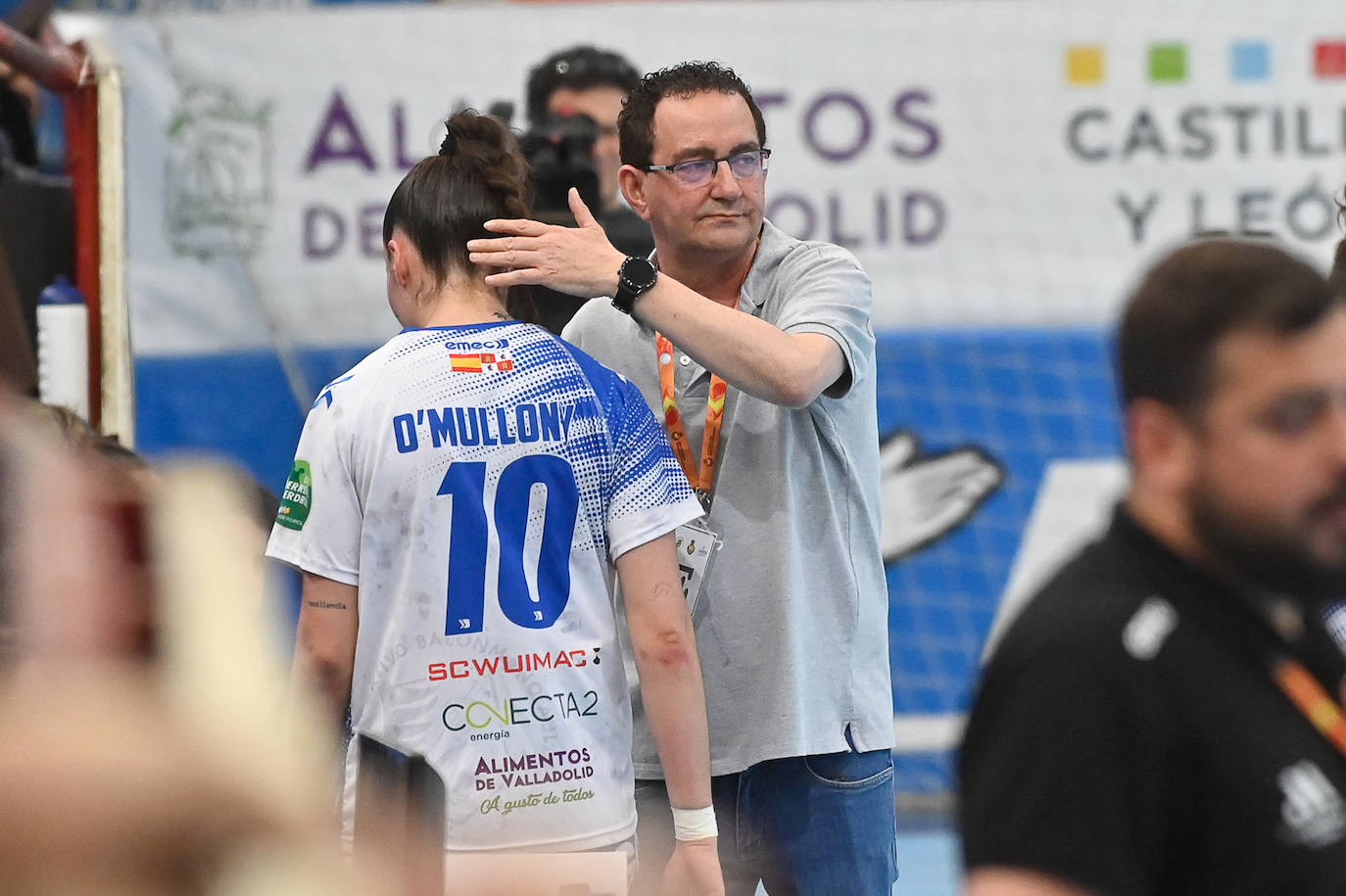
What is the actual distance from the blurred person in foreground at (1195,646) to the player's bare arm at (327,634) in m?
1.39

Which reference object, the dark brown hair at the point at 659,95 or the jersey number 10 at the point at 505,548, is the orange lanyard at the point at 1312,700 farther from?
the dark brown hair at the point at 659,95

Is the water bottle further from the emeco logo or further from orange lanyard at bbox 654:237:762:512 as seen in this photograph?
the emeco logo

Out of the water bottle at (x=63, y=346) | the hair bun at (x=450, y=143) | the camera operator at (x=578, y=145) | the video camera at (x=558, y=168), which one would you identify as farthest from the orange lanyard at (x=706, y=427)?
the water bottle at (x=63, y=346)

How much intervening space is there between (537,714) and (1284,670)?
1.38m

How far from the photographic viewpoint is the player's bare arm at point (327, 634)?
9.12 ft

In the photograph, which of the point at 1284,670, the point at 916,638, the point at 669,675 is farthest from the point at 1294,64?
the point at 1284,670

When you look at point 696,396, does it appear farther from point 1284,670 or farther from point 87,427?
point 1284,670

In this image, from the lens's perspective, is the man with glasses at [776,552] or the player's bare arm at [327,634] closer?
the player's bare arm at [327,634]

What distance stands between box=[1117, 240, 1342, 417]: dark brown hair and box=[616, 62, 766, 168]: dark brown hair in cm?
Answer: 172

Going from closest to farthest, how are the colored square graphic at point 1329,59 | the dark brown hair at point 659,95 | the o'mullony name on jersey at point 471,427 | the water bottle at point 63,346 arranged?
the o'mullony name on jersey at point 471,427 → the dark brown hair at point 659,95 → the water bottle at point 63,346 → the colored square graphic at point 1329,59

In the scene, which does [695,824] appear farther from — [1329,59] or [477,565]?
[1329,59]

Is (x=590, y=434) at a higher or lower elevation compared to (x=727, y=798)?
higher

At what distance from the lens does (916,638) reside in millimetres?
6918

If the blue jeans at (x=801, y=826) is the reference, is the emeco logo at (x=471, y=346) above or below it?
above
